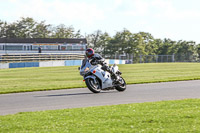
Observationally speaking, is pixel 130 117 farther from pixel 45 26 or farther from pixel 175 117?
pixel 45 26

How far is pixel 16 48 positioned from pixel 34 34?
36356 millimetres

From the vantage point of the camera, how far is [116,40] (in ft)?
363

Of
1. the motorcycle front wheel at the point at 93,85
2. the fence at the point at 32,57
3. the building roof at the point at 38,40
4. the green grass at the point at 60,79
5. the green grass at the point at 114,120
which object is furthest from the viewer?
the building roof at the point at 38,40

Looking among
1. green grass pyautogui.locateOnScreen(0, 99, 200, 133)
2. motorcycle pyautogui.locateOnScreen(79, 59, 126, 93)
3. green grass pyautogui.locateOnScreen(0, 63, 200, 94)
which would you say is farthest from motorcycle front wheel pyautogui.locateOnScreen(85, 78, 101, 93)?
green grass pyautogui.locateOnScreen(0, 99, 200, 133)

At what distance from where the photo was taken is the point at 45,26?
143125 mm

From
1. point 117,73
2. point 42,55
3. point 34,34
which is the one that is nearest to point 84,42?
point 34,34

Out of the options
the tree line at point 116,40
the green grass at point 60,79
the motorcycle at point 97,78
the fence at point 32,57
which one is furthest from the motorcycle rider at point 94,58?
the tree line at point 116,40

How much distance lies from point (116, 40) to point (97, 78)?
318ft

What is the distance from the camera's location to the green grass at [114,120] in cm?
686

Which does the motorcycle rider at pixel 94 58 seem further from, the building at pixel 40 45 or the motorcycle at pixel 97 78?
the building at pixel 40 45

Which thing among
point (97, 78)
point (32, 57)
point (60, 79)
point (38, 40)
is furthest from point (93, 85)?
point (38, 40)

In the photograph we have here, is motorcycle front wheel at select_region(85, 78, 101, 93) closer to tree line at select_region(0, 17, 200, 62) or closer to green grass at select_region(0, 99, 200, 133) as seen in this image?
green grass at select_region(0, 99, 200, 133)

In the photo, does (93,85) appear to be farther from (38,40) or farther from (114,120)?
(38,40)

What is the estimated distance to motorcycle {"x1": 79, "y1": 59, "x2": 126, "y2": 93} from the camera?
13750 mm
